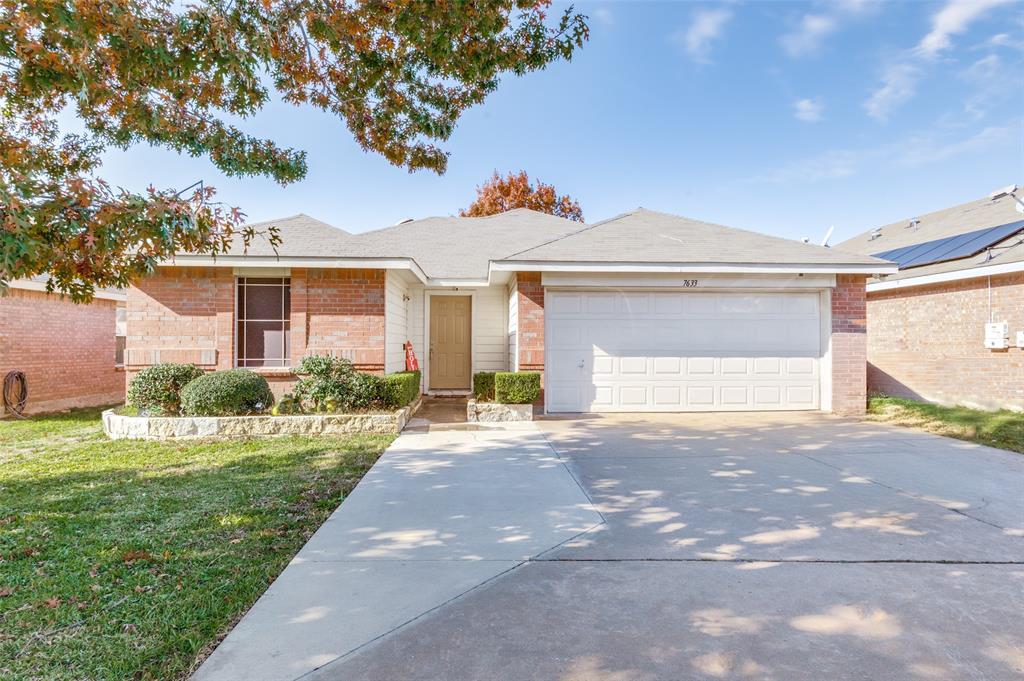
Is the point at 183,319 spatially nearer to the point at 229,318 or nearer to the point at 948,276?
the point at 229,318

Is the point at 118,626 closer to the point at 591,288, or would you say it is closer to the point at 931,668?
the point at 931,668

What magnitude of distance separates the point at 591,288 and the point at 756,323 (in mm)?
3378

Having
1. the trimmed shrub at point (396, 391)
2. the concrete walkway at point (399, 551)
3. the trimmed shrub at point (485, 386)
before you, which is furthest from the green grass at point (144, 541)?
the trimmed shrub at point (485, 386)

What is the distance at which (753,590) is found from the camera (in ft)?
9.81

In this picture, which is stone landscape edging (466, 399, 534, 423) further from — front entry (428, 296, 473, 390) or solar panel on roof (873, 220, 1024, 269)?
solar panel on roof (873, 220, 1024, 269)

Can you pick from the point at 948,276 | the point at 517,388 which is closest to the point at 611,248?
the point at 517,388

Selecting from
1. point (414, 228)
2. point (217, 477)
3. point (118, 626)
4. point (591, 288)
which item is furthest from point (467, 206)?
point (118, 626)

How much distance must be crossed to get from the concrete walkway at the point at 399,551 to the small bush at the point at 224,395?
338cm

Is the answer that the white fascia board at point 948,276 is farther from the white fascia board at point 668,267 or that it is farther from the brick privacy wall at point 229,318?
the brick privacy wall at point 229,318

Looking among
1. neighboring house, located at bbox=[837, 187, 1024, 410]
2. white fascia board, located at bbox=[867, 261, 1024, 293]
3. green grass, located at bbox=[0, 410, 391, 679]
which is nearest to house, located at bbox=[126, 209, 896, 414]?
white fascia board, located at bbox=[867, 261, 1024, 293]

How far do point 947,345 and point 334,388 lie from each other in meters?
12.5

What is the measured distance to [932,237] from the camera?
1388cm

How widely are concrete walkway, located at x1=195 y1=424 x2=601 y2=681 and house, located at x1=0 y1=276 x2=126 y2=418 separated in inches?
386

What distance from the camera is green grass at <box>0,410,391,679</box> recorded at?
248 centimetres
